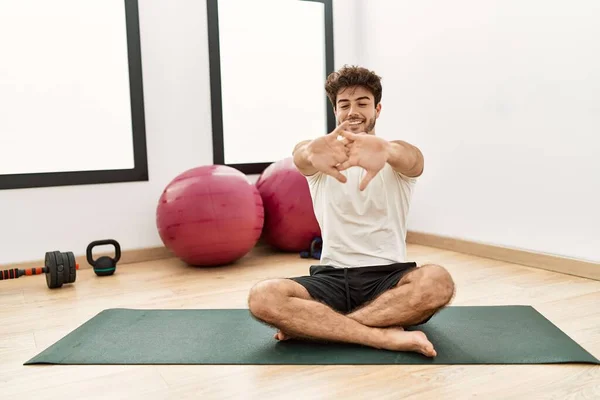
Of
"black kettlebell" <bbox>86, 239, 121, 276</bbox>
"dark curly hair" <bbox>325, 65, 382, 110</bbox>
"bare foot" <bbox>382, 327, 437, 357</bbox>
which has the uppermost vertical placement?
"dark curly hair" <bbox>325, 65, 382, 110</bbox>

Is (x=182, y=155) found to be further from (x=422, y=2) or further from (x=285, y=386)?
Result: (x=285, y=386)

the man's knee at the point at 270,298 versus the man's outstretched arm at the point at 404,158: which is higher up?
the man's outstretched arm at the point at 404,158

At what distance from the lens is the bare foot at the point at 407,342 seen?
6.14ft

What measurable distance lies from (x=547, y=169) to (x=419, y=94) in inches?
46.5

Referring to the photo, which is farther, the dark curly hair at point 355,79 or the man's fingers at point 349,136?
the dark curly hair at point 355,79

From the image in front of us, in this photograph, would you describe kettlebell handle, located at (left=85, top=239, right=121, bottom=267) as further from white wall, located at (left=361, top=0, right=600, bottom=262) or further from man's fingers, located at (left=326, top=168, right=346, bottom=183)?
white wall, located at (left=361, top=0, right=600, bottom=262)

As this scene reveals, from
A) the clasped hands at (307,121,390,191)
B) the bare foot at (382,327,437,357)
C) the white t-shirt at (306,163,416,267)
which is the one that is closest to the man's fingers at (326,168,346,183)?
the clasped hands at (307,121,390,191)

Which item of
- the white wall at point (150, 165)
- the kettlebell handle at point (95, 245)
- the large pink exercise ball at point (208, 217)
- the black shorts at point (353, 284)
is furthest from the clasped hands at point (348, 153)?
the white wall at point (150, 165)

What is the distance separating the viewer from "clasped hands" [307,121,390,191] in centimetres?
183

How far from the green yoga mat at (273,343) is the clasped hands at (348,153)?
60 cm

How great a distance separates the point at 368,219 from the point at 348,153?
35 centimetres

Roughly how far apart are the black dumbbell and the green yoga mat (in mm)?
707

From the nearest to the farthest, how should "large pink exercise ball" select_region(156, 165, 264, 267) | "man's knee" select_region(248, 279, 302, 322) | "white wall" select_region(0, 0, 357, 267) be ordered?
"man's knee" select_region(248, 279, 302, 322)
"large pink exercise ball" select_region(156, 165, 264, 267)
"white wall" select_region(0, 0, 357, 267)

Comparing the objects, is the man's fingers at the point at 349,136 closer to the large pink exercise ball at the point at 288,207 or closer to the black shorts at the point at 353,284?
the black shorts at the point at 353,284
